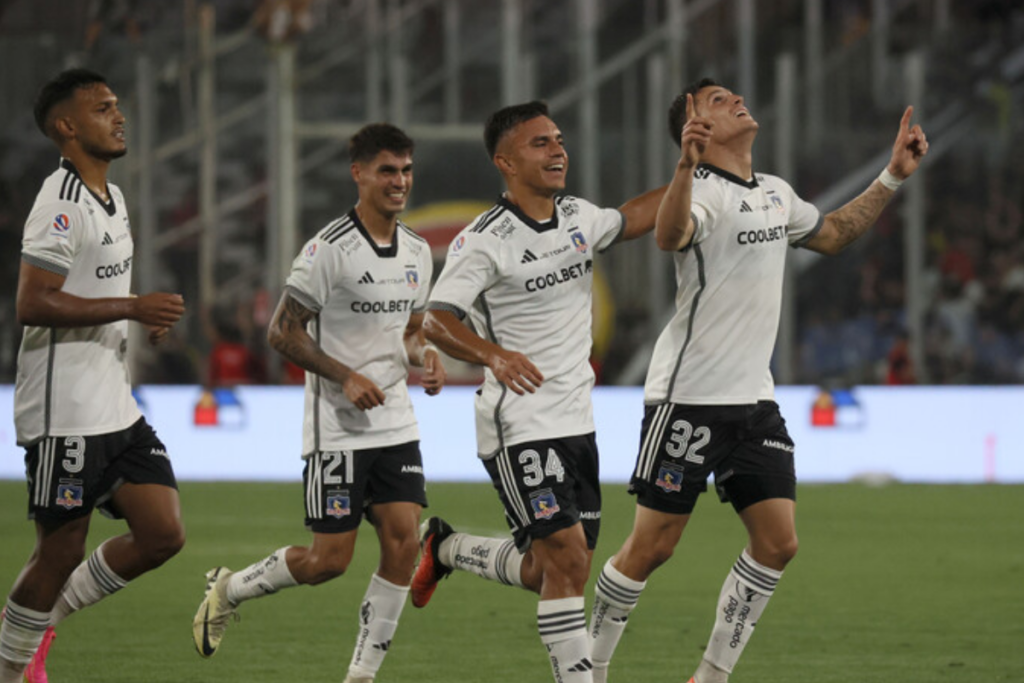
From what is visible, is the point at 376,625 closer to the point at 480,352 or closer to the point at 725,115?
the point at 480,352

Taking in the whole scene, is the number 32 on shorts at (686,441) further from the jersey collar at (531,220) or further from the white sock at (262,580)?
the white sock at (262,580)

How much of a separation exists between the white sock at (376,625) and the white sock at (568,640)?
0.88 metres

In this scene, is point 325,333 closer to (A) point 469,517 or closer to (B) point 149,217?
(A) point 469,517

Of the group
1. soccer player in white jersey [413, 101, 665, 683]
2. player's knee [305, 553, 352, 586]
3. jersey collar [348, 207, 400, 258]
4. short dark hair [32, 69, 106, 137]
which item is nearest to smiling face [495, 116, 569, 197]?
soccer player in white jersey [413, 101, 665, 683]

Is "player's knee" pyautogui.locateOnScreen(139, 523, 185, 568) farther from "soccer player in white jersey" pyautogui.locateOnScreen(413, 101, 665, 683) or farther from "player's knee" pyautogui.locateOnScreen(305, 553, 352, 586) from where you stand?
"soccer player in white jersey" pyautogui.locateOnScreen(413, 101, 665, 683)

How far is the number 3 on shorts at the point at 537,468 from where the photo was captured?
5945mm

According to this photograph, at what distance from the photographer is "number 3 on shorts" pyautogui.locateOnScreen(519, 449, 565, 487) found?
19.5 ft

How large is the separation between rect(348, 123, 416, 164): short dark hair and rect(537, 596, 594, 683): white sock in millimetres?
2018

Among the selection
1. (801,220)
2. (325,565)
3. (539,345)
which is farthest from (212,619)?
(801,220)

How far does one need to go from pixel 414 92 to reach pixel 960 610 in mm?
11297

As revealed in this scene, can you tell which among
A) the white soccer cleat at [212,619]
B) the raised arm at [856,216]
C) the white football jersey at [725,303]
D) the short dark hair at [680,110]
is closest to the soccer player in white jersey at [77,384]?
the white soccer cleat at [212,619]

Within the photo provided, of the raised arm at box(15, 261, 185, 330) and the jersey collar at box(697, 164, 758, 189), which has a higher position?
the jersey collar at box(697, 164, 758, 189)

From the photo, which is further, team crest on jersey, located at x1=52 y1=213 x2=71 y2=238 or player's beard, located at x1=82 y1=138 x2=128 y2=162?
Result: player's beard, located at x1=82 y1=138 x2=128 y2=162

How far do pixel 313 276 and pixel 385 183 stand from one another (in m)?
0.48
